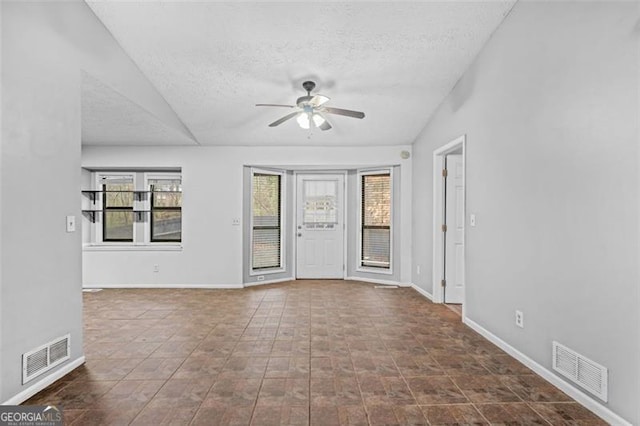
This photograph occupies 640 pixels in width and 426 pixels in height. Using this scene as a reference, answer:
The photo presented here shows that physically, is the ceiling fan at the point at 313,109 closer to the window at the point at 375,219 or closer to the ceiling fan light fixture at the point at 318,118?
the ceiling fan light fixture at the point at 318,118

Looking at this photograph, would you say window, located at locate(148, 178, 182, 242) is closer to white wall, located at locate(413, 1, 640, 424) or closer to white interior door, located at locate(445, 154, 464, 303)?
white interior door, located at locate(445, 154, 464, 303)

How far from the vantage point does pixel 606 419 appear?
196 centimetres

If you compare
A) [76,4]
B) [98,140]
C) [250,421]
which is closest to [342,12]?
[76,4]

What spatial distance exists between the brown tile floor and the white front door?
79.6 inches

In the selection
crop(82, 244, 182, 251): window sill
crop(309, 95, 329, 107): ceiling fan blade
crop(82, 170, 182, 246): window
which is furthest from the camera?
crop(82, 170, 182, 246): window

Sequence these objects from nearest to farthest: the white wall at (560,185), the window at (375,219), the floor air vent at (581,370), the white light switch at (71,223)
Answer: the white wall at (560,185) → the floor air vent at (581,370) → the white light switch at (71,223) → the window at (375,219)

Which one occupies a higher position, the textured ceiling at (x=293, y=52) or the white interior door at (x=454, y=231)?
the textured ceiling at (x=293, y=52)

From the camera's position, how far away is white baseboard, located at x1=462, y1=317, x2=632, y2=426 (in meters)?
1.94

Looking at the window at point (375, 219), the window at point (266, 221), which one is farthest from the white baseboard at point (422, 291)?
the window at point (266, 221)

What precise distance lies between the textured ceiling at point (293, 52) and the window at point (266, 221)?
1.41 metres

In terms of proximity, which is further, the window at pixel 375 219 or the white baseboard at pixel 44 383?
the window at pixel 375 219

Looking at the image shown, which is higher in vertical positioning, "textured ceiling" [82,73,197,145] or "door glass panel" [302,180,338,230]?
"textured ceiling" [82,73,197,145]

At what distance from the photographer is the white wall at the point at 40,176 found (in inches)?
81.0

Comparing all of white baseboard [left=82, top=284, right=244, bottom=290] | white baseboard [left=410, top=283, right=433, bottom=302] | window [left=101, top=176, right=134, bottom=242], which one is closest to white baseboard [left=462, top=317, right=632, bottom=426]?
white baseboard [left=410, top=283, right=433, bottom=302]
